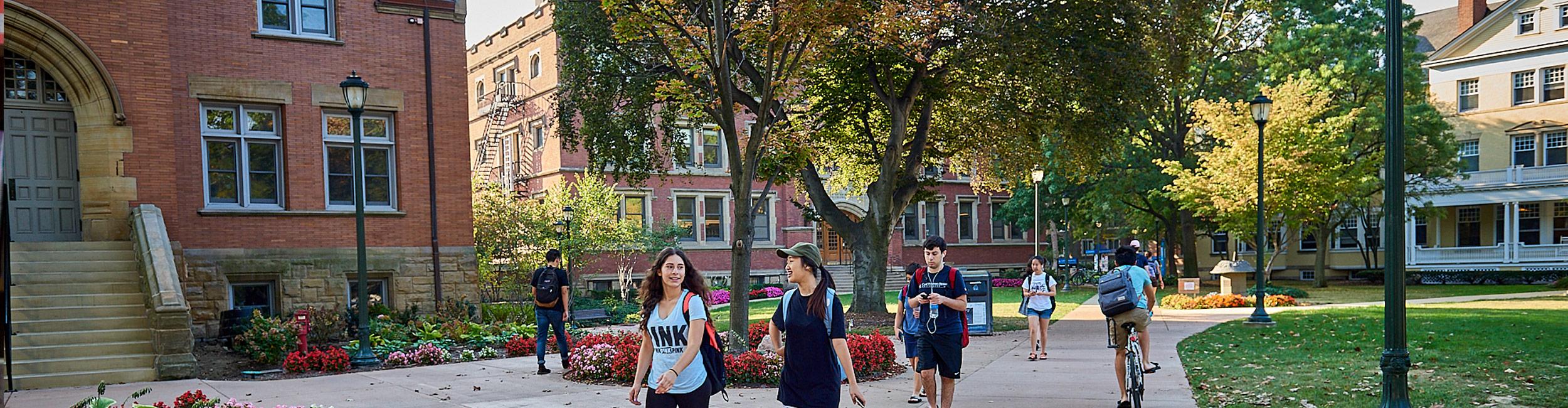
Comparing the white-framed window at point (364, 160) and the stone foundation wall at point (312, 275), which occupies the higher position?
the white-framed window at point (364, 160)

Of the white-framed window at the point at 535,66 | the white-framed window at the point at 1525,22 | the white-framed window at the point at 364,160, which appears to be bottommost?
→ the white-framed window at the point at 364,160

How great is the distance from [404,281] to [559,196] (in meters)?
15.5

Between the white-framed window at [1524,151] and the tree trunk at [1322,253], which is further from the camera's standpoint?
the white-framed window at [1524,151]

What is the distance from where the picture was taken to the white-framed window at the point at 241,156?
16.7 m

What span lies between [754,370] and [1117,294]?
13.2ft

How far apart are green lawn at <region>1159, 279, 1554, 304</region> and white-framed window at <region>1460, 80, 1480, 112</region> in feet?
25.6

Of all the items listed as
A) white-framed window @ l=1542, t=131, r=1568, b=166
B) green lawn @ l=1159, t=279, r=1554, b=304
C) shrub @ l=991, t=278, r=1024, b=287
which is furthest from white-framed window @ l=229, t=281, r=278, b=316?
white-framed window @ l=1542, t=131, r=1568, b=166

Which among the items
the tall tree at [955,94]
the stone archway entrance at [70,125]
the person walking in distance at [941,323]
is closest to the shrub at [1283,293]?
the tall tree at [955,94]

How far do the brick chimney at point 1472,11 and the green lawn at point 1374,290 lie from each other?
37.2 ft

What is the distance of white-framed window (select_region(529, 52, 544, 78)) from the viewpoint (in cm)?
4006

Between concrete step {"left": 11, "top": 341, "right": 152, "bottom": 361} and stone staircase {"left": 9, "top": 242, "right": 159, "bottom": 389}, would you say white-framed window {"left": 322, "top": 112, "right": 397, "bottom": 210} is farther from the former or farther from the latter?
concrete step {"left": 11, "top": 341, "right": 152, "bottom": 361}

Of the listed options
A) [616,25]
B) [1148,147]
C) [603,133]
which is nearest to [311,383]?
[616,25]

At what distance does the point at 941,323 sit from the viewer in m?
8.69

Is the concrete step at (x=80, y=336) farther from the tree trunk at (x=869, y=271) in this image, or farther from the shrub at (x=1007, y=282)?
the shrub at (x=1007, y=282)
